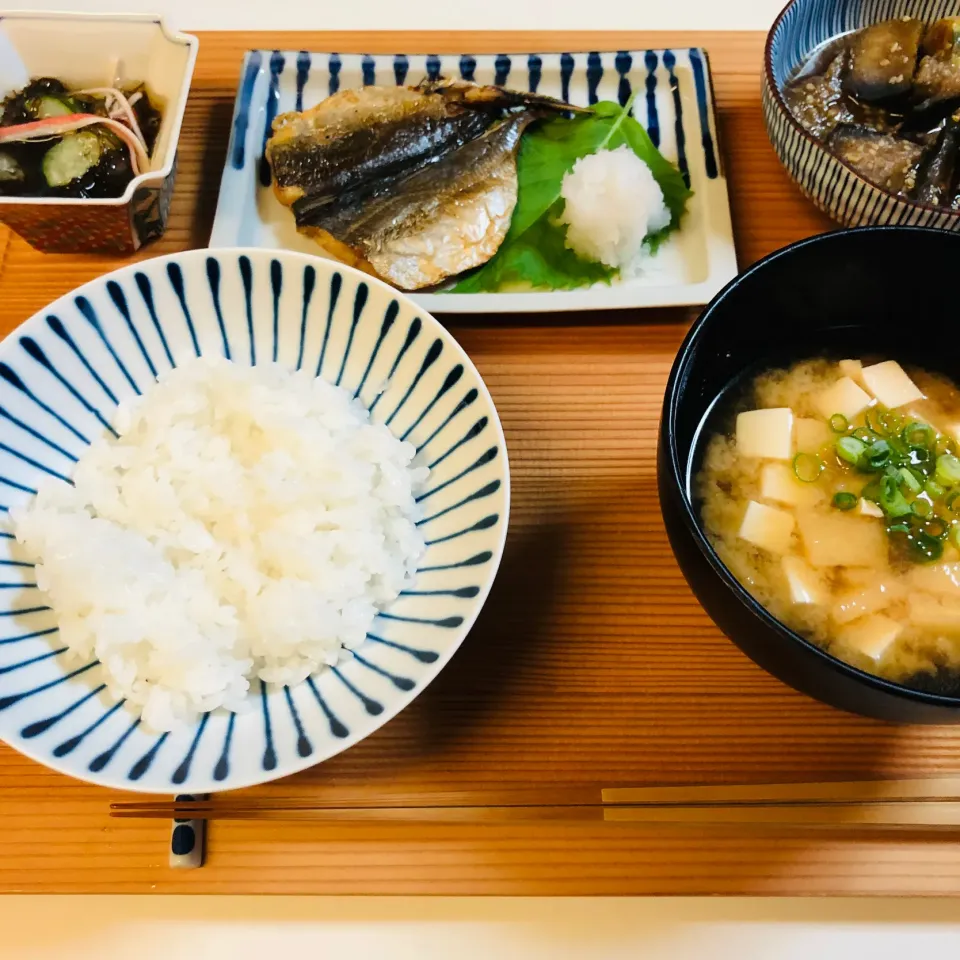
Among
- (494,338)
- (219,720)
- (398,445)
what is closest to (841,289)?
(494,338)

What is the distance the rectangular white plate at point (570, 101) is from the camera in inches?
68.6

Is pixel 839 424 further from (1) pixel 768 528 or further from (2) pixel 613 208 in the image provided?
(2) pixel 613 208

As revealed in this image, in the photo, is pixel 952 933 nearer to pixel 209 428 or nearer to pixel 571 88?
pixel 209 428

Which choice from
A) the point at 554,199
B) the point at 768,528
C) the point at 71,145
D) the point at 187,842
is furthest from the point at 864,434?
the point at 71,145

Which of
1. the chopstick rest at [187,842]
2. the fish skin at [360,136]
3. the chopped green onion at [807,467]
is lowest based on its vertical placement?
the chopstick rest at [187,842]

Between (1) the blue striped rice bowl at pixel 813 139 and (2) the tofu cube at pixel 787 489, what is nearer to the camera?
(2) the tofu cube at pixel 787 489

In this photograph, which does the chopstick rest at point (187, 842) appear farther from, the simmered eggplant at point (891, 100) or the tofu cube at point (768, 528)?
the simmered eggplant at point (891, 100)

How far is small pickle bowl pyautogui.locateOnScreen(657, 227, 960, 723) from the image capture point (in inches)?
Answer: 40.2

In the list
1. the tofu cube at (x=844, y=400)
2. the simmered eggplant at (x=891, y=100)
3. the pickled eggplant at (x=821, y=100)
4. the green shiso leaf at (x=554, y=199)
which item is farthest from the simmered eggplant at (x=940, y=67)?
the tofu cube at (x=844, y=400)

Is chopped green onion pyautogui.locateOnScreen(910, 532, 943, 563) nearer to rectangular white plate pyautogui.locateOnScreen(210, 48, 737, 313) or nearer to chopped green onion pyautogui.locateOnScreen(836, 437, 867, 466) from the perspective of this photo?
chopped green onion pyautogui.locateOnScreen(836, 437, 867, 466)

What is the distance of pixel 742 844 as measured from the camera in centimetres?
127

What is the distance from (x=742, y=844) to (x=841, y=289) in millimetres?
926

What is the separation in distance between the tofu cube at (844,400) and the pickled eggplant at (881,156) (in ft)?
1.95

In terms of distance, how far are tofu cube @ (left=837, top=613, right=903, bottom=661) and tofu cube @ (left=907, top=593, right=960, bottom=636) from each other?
31 millimetres
